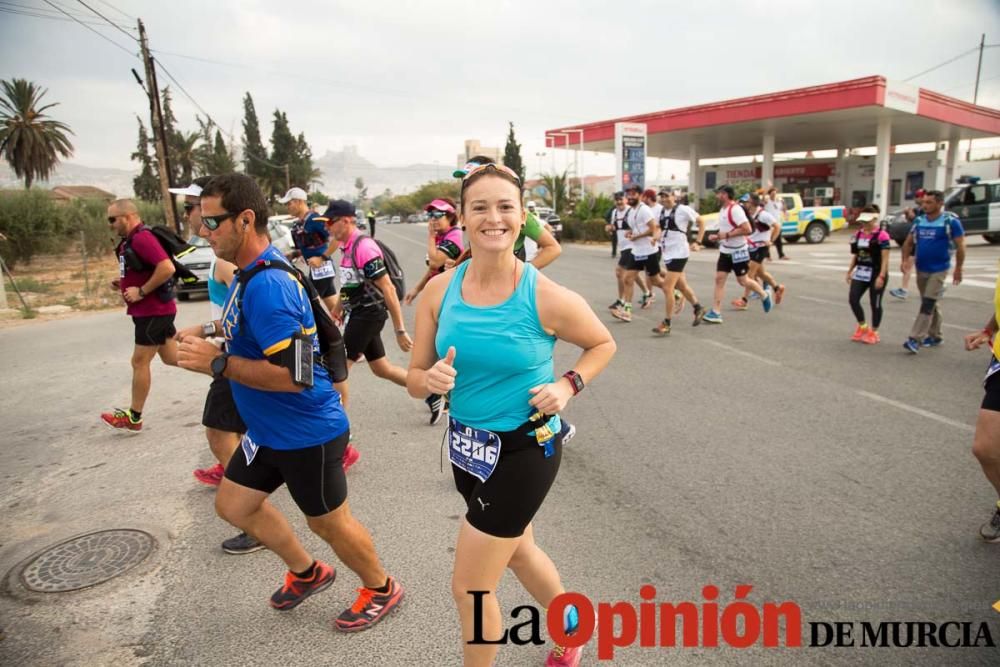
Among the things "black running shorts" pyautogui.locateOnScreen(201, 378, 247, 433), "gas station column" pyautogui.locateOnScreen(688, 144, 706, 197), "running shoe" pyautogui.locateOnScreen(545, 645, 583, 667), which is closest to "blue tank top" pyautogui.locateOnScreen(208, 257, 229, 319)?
"black running shorts" pyautogui.locateOnScreen(201, 378, 247, 433)

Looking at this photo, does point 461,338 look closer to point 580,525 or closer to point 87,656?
point 580,525

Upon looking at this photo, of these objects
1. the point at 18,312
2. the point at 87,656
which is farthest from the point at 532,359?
the point at 18,312

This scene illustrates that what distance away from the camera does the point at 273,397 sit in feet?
8.13

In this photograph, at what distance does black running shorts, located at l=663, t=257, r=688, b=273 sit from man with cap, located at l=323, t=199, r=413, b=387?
5214 mm

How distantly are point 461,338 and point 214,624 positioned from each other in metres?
1.87

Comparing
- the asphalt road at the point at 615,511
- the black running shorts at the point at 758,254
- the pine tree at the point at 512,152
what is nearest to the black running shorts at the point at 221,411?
the asphalt road at the point at 615,511

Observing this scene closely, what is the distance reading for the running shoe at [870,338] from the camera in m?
7.72

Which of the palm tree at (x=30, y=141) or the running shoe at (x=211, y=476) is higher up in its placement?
the palm tree at (x=30, y=141)

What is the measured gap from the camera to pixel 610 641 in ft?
8.45

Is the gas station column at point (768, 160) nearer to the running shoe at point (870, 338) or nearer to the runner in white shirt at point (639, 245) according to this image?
the runner in white shirt at point (639, 245)

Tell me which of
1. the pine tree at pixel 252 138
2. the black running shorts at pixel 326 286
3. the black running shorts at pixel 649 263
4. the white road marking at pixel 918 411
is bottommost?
the white road marking at pixel 918 411

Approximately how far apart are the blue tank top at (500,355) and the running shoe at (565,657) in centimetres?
100

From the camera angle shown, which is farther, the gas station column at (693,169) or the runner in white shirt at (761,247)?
the gas station column at (693,169)

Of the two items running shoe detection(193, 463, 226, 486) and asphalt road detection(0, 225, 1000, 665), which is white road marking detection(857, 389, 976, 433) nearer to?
asphalt road detection(0, 225, 1000, 665)
